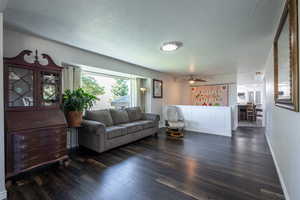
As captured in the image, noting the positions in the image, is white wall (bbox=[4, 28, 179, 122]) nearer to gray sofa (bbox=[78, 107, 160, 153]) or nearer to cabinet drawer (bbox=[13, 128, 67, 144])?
gray sofa (bbox=[78, 107, 160, 153])

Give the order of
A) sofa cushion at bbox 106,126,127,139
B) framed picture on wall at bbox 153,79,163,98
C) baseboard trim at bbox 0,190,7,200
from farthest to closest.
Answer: framed picture on wall at bbox 153,79,163,98 < sofa cushion at bbox 106,126,127,139 < baseboard trim at bbox 0,190,7,200

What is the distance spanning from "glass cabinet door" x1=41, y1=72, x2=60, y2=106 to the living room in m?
0.02

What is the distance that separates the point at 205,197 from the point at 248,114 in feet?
23.7

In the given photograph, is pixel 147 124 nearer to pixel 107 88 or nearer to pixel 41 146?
pixel 107 88

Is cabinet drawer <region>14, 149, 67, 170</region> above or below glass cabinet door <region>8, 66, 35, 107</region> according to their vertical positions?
below

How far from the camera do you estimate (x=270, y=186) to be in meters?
1.84

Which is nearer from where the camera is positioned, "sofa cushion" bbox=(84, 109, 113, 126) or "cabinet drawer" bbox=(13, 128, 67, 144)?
"cabinet drawer" bbox=(13, 128, 67, 144)

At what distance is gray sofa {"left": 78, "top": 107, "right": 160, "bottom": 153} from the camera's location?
9.44ft

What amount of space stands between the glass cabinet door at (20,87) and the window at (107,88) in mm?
1682

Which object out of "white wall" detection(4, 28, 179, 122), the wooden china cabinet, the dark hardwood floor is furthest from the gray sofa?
"white wall" detection(4, 28, 179, 122)

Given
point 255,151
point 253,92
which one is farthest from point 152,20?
point 253,92

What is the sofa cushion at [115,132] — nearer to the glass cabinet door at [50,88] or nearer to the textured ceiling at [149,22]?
the glass cabinet door at [50,88]

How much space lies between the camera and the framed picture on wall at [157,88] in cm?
551

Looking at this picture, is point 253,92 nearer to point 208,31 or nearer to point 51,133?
point 208,31
